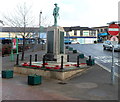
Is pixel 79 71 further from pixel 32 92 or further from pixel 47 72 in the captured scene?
pixel 32 92

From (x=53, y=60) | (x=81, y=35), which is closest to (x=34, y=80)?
(x=53, y=60)

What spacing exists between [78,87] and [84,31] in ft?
254

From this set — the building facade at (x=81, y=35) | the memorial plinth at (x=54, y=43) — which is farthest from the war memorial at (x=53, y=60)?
the building facade at (x=81, y=35)

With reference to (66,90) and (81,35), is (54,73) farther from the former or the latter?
(81,35)

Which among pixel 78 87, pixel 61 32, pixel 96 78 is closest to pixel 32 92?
pixel 78 87

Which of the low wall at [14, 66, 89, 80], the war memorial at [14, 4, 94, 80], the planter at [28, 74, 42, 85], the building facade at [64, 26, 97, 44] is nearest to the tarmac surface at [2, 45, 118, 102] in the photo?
the planter at [28, 74, 42, 85]

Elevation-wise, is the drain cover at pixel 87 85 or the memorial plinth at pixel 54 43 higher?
the memorial plinth at pixel 54 43

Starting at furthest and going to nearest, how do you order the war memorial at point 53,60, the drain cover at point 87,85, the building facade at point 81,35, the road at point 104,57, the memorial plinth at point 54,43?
the building facade at point 81,35 → the road at point 104,57 → the memorial plinth at point 54,43 → the war memorial at point 53,60 → the drain cover at point 87,85

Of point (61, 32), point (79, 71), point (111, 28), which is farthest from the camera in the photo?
point (61, 32)

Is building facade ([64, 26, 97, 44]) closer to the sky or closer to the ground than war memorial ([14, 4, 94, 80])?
closer to the sky

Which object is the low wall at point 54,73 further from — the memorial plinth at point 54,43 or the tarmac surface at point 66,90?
the memorial plinth at point 54,43

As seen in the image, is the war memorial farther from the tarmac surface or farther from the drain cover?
the drain cover

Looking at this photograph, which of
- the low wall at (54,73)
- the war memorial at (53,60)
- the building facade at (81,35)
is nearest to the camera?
the low wall at (54,73)

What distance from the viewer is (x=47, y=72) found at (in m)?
11.9
